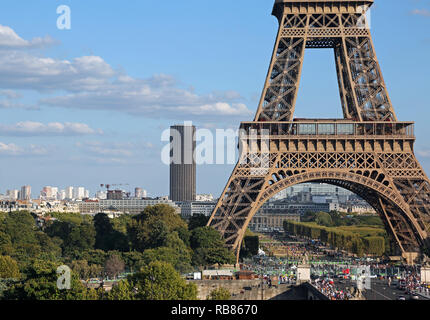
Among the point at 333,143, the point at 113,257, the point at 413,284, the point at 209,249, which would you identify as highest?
the point at 333,143

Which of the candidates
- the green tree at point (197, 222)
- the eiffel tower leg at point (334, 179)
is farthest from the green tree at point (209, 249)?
the green tree at point (197, 222)

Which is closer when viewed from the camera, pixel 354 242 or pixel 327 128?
pixel 327 128

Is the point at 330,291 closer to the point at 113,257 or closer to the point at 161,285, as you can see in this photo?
the point at 161,285

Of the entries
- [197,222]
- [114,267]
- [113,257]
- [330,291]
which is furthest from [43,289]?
[197,222]

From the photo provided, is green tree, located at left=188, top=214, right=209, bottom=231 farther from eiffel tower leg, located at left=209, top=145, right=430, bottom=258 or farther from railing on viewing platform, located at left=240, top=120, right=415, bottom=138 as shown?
railing on viewing platform, located at left=240, top=120, right=415, bottom=138

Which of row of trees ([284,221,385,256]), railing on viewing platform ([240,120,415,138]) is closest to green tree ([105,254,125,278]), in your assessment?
railing on viewing platform ([240,120,415,138])

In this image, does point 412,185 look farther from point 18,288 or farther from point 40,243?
point 40,243
